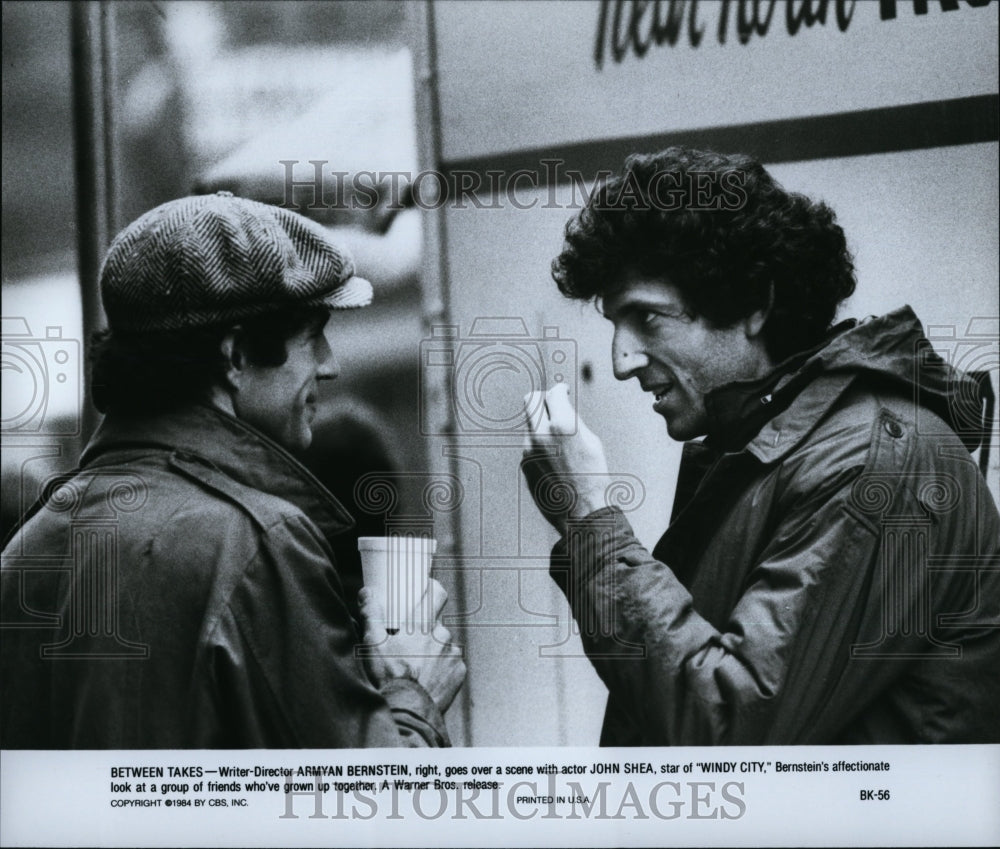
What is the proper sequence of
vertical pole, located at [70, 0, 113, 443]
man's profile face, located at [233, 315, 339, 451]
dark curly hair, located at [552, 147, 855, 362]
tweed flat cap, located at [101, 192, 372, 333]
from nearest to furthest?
1. tweed flat cap, located at [101, 192, 372, 333]
2. man's profile face, located at [233, 315, 339, 451]
3. dark curly hair, located at [552, 147, 855, 362]
4. vertical pole, located at [70, 0, 113, 443]

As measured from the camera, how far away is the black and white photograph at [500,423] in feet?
14.5

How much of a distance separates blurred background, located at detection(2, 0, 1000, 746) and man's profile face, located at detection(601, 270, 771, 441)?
3.0 inches

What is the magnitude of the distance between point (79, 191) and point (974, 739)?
13.2 feet

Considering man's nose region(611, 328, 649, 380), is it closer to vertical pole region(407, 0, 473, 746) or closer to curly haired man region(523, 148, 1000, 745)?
curly haired man region(523, 148, 1000, 745)

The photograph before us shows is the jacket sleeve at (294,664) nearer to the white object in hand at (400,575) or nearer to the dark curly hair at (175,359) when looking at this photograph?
the white object in hand at (400,575)

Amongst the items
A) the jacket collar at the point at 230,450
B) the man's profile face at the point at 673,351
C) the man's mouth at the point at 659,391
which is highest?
the man's profile face at the point at 673,351

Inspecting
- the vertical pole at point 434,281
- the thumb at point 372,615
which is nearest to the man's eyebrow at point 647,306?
the vertical pole at point 434,281

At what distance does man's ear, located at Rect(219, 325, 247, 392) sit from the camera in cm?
444

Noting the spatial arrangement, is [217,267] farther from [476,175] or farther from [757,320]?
[757,320]

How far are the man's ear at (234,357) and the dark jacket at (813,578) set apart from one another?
1.33 m

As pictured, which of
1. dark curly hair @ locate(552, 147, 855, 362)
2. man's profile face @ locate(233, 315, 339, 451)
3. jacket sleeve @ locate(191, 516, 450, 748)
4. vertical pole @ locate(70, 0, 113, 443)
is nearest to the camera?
jacket sleeve @ locate(191, 516, 450, 748)

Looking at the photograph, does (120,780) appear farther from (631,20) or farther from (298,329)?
(631,20)

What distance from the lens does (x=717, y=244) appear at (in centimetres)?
462

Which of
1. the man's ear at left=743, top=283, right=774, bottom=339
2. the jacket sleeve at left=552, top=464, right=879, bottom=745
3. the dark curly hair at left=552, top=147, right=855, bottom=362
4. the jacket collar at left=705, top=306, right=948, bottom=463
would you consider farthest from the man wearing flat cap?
the man's ear at left=743, top=283, right=774, bottom=339
